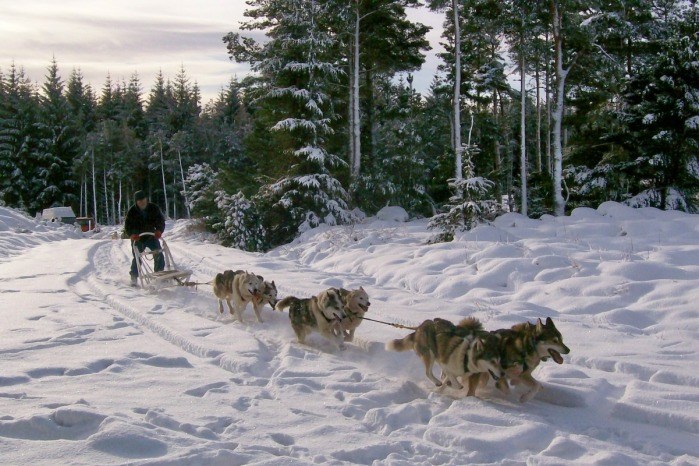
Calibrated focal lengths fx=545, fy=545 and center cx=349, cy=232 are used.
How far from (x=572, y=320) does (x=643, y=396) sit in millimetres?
3057

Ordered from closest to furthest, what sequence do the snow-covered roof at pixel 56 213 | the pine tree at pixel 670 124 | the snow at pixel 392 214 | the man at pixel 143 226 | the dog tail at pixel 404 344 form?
the dog tail at pixel 404 344, the man at pixel 143 226, the pine tree at pixel 670 124, the snow at pixel 392 214, the snow-covered roof at pixel 56 213

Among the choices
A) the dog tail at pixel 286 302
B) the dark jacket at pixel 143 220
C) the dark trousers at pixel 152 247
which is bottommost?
the dog tail at pixel 286 302

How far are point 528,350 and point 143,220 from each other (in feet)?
30.5

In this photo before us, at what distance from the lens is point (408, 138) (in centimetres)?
2273

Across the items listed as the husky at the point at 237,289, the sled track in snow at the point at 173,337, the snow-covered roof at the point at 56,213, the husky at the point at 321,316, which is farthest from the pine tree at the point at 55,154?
the husky at the point at 321,316

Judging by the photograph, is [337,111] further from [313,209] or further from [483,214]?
[483,214]

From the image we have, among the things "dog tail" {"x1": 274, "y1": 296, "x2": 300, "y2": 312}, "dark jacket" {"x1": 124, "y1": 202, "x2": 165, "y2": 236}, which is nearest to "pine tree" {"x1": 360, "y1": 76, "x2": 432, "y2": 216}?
"dark jacket" {"x1": 124, "y1": 202, "x2": 165, "y2": 236}

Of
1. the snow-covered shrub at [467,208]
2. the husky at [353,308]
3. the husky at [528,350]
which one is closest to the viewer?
the husky at [528,350]

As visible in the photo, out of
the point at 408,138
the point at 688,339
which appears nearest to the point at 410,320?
the point at 688,339

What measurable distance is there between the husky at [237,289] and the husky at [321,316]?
Result: 1145mm

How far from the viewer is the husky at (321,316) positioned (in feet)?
22.2

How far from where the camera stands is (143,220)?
1174 cm

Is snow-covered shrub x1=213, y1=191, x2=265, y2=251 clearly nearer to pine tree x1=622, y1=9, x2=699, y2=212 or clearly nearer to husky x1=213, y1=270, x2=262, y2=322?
husky x1=213, y1=270, x2=262, y2=322

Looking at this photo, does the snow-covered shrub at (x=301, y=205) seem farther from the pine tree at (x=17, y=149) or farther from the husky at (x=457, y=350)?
the pine tree at (x=17, y=149)
